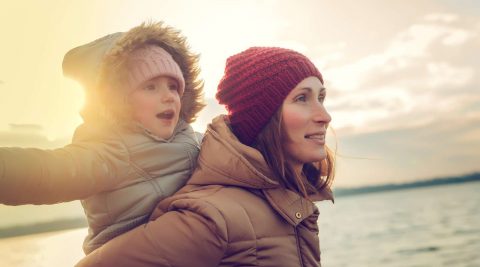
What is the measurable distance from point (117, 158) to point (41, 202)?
361 millimetres

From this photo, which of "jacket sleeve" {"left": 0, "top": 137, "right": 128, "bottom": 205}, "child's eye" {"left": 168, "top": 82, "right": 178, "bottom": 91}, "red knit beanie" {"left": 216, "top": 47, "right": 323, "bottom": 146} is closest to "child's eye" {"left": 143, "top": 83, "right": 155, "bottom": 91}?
"child's eye" {"left": 168, "top": 82, "right": 178, "bottom": 91}

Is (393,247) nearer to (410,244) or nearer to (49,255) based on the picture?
(410,244)

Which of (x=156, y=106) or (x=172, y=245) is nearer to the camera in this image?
(x=172, y=245)

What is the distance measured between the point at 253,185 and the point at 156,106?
0.60 metres

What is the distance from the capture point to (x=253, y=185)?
7.91ft

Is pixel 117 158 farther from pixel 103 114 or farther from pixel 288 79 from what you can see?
pixel 288 79

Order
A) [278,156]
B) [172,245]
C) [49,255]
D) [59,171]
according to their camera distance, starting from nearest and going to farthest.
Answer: [59,171] → [172,245] → [278,156] → [49,255]

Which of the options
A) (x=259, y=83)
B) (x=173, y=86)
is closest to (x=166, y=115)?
(x=173, y=86)

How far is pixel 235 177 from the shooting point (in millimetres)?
2377

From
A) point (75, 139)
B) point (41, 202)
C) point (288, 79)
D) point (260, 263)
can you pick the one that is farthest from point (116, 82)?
point (260, 263)

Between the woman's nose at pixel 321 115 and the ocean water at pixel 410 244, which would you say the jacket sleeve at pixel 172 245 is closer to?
the woman's nose at pixel 321 115

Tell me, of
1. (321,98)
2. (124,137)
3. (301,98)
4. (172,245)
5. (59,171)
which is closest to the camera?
(59,171)

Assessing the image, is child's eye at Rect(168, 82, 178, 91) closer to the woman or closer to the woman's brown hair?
the woman

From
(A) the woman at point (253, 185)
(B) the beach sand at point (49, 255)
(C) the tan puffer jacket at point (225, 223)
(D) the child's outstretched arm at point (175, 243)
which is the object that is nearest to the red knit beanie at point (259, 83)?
(A) the woman at point (253, 185)
